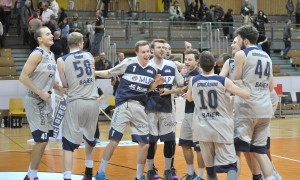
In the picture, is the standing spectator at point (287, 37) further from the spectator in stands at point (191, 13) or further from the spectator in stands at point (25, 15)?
the spectator in stands at point (25, 15)

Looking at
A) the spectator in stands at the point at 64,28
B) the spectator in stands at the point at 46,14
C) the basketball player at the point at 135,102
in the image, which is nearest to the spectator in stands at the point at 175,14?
the spectator in stands at the point at 64,28

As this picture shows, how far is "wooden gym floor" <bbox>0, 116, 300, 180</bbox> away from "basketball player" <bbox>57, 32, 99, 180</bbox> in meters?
1.27

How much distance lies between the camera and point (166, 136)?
349 inches

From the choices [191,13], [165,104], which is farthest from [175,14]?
[165,104]

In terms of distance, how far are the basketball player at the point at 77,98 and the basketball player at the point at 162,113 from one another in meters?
0.97

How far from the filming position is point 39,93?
8023mm

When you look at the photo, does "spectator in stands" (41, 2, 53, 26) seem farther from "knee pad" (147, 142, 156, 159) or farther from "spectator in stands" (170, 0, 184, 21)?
"knee pad" (147, 142, 156, 159)

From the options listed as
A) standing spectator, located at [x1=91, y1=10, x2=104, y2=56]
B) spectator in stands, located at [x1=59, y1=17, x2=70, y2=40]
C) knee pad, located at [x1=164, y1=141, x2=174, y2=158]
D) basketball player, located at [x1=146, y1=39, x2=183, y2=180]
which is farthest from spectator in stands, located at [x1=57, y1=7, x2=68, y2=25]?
knee pad, located at [x1=164, y1=141, x2=174, y2=158]

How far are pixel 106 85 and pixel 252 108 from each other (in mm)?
13296

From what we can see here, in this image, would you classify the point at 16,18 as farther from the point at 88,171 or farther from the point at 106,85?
the point at 88,171

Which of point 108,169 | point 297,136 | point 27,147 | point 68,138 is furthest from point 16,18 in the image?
point 68,138

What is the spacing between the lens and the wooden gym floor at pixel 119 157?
9.74 metres

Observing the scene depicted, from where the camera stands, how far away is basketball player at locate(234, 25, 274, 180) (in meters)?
7.43

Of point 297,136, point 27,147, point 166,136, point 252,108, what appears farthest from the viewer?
point 297,136
